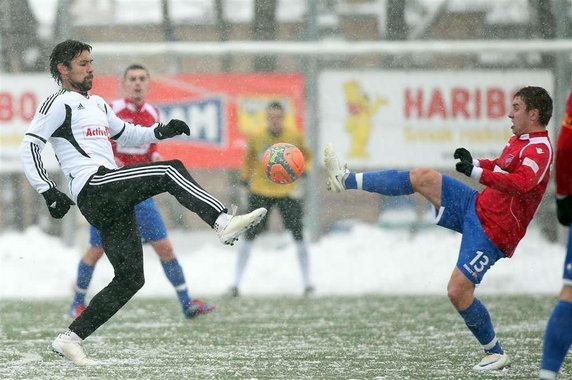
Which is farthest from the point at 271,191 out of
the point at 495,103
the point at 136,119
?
the point at 495,103

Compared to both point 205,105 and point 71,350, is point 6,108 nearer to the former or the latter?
point 205,105

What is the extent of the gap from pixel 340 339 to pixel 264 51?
19.5 feet

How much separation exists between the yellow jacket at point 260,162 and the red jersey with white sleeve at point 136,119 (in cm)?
230

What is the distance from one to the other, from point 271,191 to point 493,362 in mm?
5096

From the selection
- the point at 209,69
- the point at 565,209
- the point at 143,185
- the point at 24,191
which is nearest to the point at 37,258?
the point at 24,191

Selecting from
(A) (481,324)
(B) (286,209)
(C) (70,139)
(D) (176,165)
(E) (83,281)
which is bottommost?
(E) (83,281)

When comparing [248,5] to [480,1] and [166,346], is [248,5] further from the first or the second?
[166,346]

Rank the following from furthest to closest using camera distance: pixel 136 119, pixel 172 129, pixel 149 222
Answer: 1. pixel 136 119
2. pixel 149 222
3. pixel 172 129

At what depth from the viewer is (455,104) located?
13297 mm

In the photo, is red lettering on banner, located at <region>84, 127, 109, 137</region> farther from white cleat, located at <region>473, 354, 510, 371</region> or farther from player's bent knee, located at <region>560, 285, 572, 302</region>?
player's bent knee, located at <region>560, 285, 572, 302</region>

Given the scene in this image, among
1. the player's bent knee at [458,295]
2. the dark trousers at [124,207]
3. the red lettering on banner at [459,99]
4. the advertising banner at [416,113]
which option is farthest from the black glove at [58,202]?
the red lettering on banner at [459,99]

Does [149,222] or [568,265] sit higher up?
[568,265]

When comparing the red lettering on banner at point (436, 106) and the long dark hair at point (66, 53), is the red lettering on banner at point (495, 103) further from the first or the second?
the long dark hair at point (66, 53)

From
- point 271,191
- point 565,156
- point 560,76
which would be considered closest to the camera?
point 565,156
